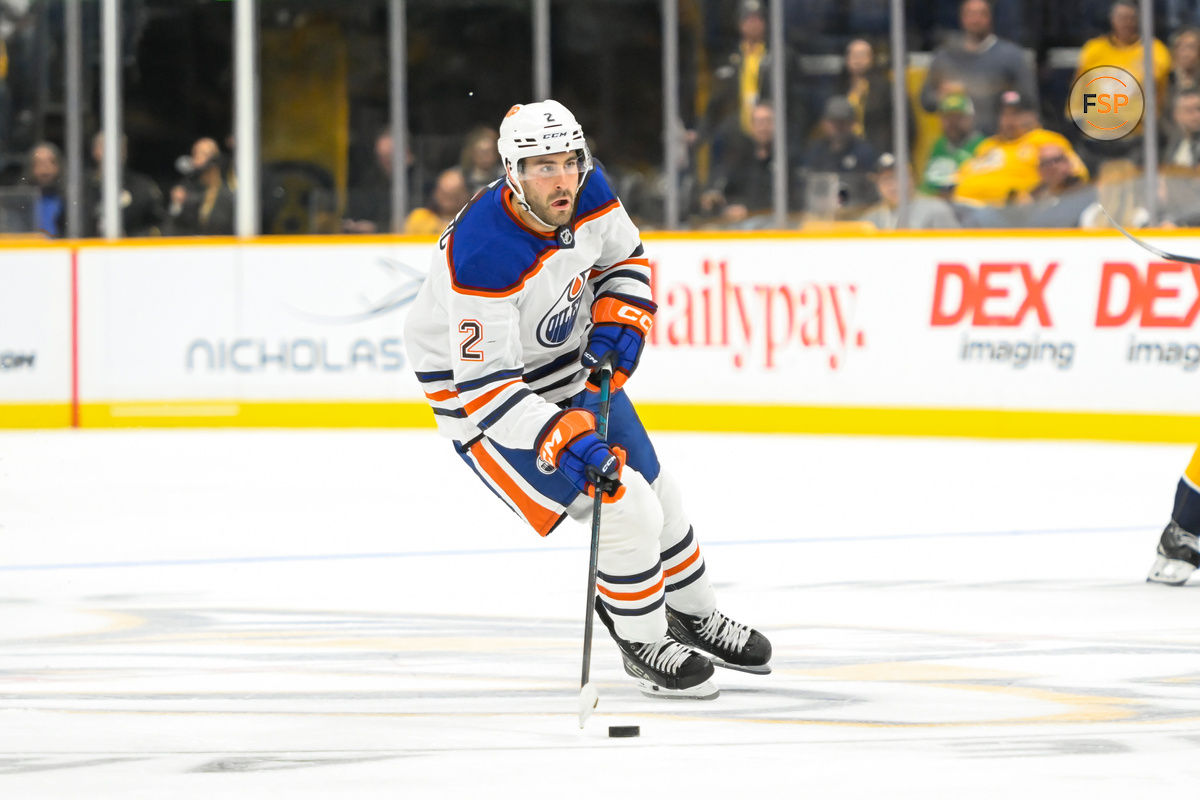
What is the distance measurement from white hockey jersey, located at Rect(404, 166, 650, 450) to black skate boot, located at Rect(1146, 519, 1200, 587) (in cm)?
201

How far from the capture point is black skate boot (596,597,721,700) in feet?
13.3

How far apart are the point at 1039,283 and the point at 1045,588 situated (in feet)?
13.8

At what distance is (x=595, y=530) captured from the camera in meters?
4.02

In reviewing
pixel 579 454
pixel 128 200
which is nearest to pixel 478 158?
pixel 128 200

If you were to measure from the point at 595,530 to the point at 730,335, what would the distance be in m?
6.29

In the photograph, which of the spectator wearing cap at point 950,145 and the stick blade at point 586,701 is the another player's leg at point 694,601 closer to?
the stick blade at point 586,701

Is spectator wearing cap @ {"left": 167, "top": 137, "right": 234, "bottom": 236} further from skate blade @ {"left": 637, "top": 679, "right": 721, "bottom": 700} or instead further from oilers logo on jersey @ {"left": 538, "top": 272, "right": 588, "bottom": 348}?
skate blade @ {"left": 637, "top": 679, "right": 721, "bottom": 700}

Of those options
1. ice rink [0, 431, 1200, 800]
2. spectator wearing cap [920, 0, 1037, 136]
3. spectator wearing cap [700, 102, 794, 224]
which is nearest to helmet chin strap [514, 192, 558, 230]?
ice rink [0, 431, 1200, 800]

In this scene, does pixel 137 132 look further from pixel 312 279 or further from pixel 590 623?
pixel 590 623

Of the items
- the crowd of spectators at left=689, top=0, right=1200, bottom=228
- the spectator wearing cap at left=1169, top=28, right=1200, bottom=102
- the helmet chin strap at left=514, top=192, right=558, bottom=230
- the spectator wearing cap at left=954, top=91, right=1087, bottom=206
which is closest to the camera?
the helmet chin strap at left=514, top=192, right=558, bottom=230

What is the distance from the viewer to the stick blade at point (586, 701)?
383 centimetres

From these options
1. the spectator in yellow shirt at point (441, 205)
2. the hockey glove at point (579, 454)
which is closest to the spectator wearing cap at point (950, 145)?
the spectator in yellow shirt at point (441, 205)

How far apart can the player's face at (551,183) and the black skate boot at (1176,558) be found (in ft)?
7.86

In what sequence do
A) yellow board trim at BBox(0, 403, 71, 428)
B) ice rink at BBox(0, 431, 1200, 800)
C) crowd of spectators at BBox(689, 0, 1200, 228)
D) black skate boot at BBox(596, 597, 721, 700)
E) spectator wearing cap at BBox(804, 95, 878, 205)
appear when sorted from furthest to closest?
yellow board trim at BBox(0, 403, 71, 428)
spectator wearing cap at BBox(804, 95, 878, 205)
crowd of spectators at BBox(689, 0, 1200, 228)
black skate boot at BBox(596, 597, 721, 700)
ice rink at BBox(0, 431, 1200, 800)
